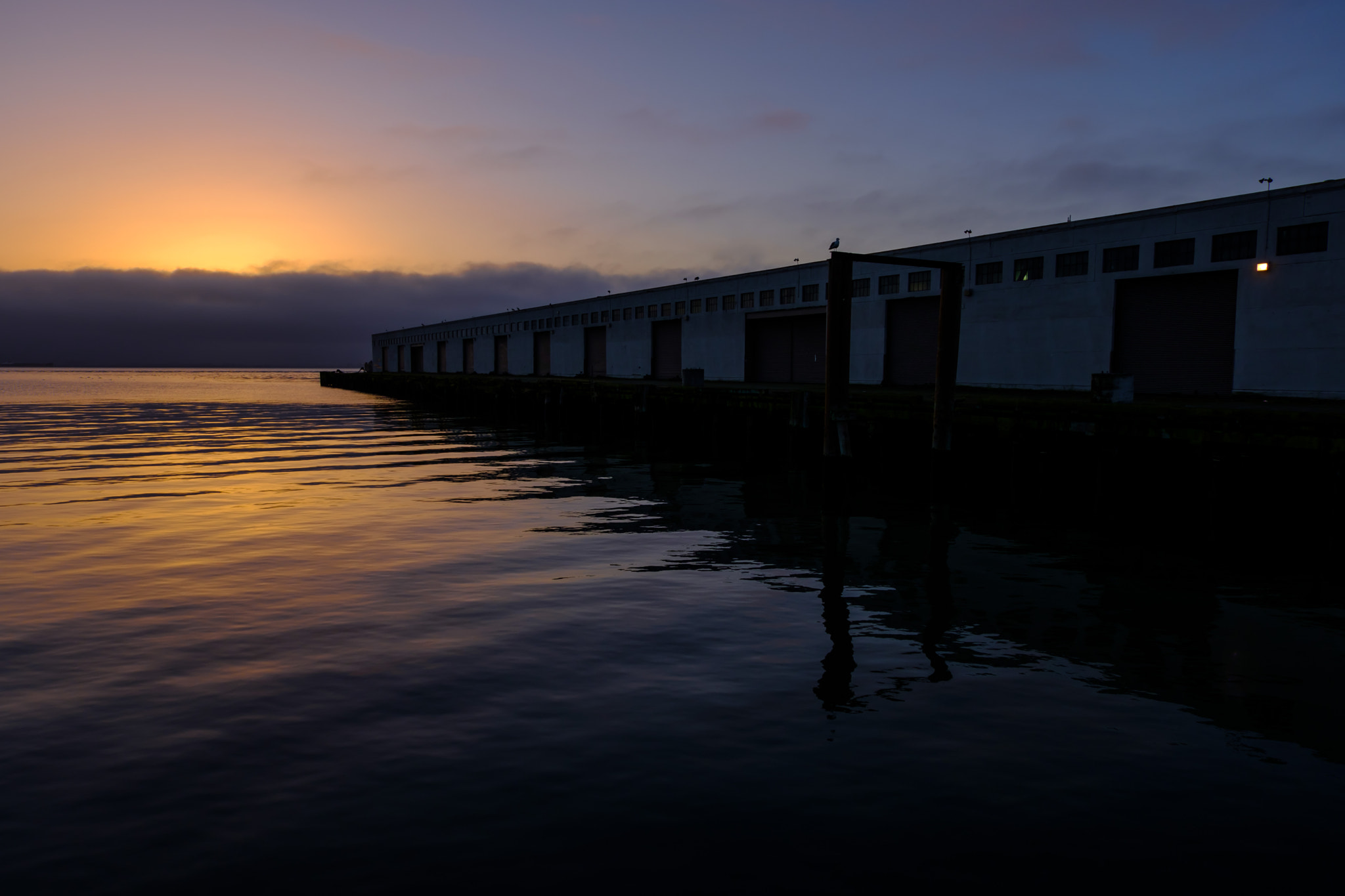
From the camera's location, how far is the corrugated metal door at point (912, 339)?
53.3m

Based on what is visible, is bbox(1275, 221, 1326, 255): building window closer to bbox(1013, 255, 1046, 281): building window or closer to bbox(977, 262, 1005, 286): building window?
bbox(1013, 255, 1046, 281): building window

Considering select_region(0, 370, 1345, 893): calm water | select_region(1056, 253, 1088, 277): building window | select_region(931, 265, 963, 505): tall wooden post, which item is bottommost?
select_region(0, 370, 1345, 893): calm water

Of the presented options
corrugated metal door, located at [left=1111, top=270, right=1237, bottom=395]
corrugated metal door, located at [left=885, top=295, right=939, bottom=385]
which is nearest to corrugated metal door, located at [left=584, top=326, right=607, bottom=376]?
corrugated metal door, located at [left=885, top=295, right=939, bottom=385]

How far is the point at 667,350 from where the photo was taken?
266ft

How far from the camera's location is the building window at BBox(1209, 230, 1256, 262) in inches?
1506

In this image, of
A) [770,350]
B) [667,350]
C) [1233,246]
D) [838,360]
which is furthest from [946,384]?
[667,350]

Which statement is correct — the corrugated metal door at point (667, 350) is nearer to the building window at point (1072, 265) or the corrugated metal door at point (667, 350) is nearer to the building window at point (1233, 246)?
the building window at point (1072, 265)

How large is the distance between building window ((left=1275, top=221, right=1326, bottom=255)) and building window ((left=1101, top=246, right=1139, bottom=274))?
593cm

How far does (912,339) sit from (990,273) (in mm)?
6736

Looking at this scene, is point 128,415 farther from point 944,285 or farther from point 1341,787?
point 1341,787

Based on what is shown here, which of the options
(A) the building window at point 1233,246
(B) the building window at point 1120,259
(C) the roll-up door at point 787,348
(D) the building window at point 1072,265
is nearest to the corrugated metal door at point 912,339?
(C) the roll-up door at point 787,348

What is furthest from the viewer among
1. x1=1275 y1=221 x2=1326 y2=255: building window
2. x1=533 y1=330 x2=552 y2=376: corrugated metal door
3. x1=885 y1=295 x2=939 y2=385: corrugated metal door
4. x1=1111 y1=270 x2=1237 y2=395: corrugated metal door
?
x1=533 y1=330 x2=552 y2=376: corrugated metal door

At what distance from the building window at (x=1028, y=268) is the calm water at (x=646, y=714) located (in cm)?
3098

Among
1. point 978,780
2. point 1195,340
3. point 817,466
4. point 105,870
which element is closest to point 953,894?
point 978,780
